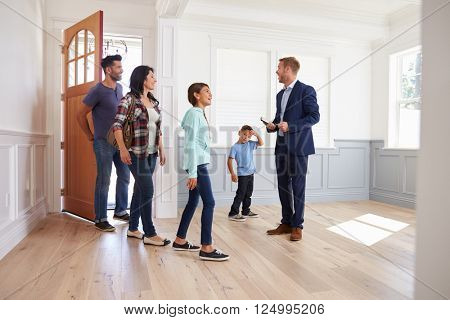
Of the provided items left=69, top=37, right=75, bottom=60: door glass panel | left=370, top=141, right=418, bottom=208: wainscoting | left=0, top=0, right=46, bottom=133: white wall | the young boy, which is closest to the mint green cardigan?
left=0, top=0, right=46, bottom=133: white wall

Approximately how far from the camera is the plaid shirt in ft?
7.29

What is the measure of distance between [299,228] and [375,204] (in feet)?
7.54

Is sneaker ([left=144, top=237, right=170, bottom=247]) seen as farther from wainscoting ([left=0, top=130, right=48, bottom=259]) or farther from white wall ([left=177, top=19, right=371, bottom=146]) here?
white wall ([left=177, top=19, right=371, bottom=146])

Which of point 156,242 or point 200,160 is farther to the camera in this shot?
point 156,242

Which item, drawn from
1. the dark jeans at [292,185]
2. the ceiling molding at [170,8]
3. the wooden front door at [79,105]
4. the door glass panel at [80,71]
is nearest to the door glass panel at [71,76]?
the wooden front door at [79,105]

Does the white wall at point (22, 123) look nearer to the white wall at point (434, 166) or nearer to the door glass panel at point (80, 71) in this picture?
the door glass panel at point (80, 71)

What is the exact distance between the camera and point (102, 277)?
1781 mm

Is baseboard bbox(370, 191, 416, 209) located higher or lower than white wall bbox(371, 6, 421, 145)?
lower

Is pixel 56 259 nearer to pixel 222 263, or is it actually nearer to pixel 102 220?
pixel 102 220

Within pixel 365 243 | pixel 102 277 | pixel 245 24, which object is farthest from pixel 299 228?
pixel 245 24

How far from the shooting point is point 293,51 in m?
4.37

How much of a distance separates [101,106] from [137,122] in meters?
0.81

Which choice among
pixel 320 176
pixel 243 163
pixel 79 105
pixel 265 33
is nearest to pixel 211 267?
pixel 243 163

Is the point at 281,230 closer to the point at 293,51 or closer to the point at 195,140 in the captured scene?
the point at 195,140
